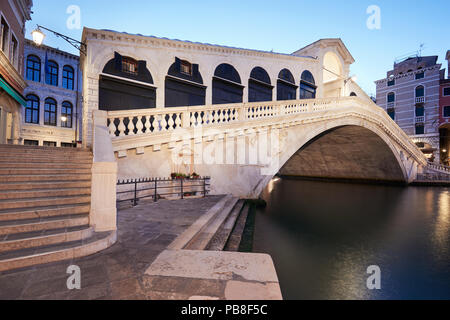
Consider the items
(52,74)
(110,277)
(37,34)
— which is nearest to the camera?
(110,277)

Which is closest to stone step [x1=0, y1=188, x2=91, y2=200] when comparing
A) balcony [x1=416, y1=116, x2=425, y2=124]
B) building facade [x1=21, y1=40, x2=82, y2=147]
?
building facade [x1=21, y1=40, x2=82, y2=147]

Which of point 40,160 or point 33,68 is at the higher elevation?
point 33,68

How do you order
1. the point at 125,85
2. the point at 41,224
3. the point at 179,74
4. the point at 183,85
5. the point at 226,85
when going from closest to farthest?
the point at 41,224, the point at 125,85, the point at 179,74, the point at 183,85, the point at 226,85

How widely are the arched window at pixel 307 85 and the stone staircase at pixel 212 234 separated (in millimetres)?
15468

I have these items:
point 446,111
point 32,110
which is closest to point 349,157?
point 446,111

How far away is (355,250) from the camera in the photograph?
523cm

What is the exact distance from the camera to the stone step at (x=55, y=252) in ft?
8.27

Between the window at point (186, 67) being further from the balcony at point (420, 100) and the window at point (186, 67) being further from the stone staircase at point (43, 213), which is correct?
the balcony at point (420, 100)

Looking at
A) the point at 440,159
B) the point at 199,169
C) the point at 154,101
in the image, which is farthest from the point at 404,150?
the point at 154,101

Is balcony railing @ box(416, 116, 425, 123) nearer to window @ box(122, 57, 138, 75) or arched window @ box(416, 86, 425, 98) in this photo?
arched window @ box(416, 86, 425, 98)

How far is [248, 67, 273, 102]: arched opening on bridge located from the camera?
15.3 meters

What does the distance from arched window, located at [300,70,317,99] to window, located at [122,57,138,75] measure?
13.4 metres

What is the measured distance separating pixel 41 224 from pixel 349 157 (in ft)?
77.0

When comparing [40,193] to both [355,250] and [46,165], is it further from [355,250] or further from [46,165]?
[355,250]
